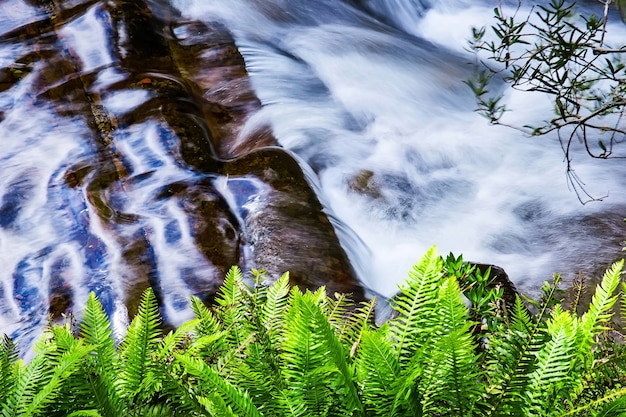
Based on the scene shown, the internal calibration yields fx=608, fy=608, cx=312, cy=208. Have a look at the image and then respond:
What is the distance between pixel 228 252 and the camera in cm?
444

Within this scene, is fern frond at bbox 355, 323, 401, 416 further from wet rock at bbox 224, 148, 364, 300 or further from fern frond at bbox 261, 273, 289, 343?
wet rock at bbox 224, 148, 364, 300

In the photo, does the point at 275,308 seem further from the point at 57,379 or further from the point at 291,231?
the point at 291,231

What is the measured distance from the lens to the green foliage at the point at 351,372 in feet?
4.79

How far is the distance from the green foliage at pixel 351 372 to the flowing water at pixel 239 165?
2.30 m

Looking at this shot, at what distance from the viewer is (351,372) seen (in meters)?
1.48

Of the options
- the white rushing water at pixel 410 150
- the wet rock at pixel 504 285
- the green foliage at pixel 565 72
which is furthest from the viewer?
the white rushing water at pixel 410 150

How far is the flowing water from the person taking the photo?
451 cm

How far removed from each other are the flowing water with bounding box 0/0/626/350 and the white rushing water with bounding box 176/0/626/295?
0.9 inches

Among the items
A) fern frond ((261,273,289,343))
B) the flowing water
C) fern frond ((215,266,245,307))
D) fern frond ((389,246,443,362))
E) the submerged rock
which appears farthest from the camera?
the flowing water

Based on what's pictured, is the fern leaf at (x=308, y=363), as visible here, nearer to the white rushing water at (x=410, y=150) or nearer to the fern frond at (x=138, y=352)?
the fern frond at (x=138, y=352)

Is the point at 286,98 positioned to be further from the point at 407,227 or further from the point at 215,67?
the point at 407,227

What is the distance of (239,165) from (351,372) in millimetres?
4079

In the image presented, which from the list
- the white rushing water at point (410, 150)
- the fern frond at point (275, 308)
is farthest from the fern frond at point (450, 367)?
the white rushing water at point (410, 150)

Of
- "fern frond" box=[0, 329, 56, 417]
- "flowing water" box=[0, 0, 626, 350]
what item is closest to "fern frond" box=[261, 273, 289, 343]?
"fern frond" box=[0, 329, 56, 417]
